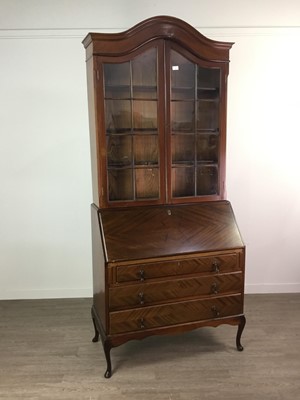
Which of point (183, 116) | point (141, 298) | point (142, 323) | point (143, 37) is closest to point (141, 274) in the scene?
point (141, 298)

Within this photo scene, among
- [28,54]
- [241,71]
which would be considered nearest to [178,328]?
[241,71]

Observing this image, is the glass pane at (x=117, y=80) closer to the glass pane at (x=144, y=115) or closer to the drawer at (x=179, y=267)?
the glass pane at (x=144, y=115)

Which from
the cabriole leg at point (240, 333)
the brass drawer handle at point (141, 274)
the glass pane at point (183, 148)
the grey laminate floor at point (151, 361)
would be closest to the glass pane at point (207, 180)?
the glass pane at point (183, 148)

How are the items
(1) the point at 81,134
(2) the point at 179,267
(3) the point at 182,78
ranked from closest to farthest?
(2) the point at 179,267 < (3) the point at 182,78 < (1) the point at 81,134

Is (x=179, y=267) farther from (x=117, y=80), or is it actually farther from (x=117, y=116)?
(x=117, y=80)

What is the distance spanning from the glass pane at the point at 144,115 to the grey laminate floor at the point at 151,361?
4.99ft

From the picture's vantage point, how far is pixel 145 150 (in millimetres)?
2365

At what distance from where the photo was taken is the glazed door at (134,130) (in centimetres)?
222

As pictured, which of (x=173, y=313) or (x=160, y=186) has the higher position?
(x=160, y=186)

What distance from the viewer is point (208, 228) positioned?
7.74 feet

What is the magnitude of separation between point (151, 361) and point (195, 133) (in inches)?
60.5

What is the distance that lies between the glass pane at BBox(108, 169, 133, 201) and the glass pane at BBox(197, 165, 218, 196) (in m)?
0.48

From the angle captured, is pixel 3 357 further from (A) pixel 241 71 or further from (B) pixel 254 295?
(A) pixel 241 71

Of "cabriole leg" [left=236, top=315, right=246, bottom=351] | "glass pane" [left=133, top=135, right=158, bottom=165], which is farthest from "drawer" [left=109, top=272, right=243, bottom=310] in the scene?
"glass pane" [left=133, top=135, right=158, bottom=165]
